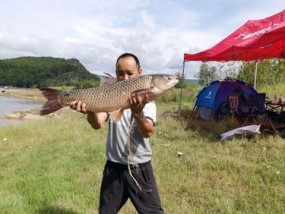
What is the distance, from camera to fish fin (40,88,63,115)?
3004 millimetres

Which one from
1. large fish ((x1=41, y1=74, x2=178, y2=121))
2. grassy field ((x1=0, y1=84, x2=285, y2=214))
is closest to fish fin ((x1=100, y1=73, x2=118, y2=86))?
large fish ((x1=41, y1=74, x2=178, y2=121))

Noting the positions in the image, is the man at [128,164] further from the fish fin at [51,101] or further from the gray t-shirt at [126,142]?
the fish fin at [51,101]

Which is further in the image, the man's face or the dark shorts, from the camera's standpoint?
the dark shorts

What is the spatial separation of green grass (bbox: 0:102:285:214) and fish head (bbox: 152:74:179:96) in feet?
7.30

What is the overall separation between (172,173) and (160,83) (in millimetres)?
3410

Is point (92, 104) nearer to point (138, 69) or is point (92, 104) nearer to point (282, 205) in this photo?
point (138, 69)

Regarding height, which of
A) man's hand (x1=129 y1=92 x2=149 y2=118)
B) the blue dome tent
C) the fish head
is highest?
the fish head

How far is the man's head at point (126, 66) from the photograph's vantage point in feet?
10.4

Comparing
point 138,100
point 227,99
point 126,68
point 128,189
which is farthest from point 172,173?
point 227,99

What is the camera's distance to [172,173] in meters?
5.95

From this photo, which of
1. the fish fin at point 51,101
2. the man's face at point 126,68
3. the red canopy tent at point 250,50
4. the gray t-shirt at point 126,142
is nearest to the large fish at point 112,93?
the fish fin at point 51,101

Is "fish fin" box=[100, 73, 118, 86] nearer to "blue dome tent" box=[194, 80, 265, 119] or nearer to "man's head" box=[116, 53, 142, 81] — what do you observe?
"man's head" box=[116, 53, 142, 81]

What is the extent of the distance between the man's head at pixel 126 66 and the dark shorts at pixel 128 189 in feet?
2.31

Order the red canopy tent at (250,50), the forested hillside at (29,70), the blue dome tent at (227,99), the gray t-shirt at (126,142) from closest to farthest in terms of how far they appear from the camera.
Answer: the gray t-shirt at (126,142), the red canopy tent at (250,50), the blue dome tent at (227,99), the forested hillside at (29,70)
